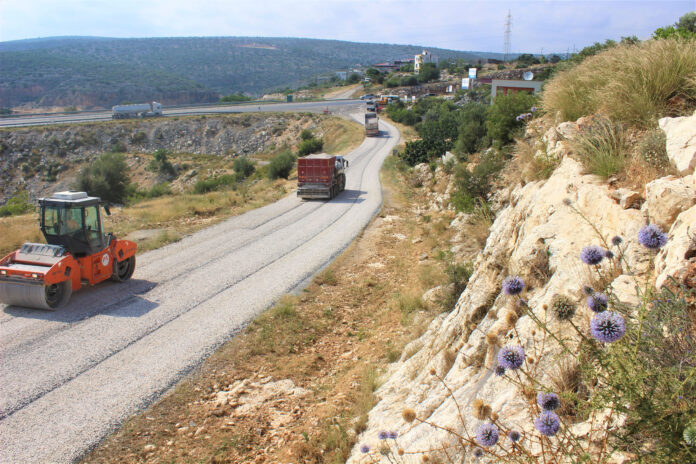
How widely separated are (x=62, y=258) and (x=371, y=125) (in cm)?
4791

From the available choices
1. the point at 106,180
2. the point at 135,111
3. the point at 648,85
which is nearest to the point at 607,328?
the point at 648,85

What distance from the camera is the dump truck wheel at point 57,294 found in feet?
33.8

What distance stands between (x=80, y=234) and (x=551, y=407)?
11540 mm

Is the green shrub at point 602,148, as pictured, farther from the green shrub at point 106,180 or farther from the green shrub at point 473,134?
the green shrub at point 106,180

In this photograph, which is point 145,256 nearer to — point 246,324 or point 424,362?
point 246,324

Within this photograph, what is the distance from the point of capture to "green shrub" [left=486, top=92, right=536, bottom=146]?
1736cm

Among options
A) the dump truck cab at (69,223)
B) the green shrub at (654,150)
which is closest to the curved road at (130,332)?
the dump truck cab at (69,223)

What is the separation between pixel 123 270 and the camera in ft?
41.9

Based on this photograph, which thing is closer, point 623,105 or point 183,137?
point 623,105

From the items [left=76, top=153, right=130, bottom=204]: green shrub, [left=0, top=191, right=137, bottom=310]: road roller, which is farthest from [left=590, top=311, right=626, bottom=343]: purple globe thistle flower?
[left=76, top=153, right=130, bottom=204]: green shrub

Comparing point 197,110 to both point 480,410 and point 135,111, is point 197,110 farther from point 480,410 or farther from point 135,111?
point 480,410

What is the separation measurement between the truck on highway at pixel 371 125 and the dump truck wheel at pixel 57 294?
47.9 meters

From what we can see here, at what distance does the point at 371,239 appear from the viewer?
18891mm

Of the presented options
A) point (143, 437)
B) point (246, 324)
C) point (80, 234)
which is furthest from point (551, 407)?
point (80, 234)
